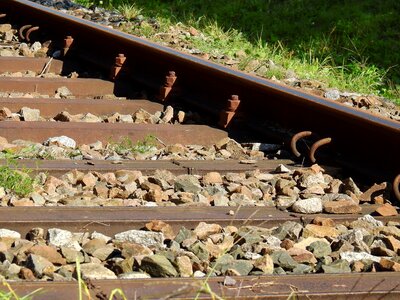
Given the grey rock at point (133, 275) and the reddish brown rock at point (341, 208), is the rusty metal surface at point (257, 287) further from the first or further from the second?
the reddish brown rock at point (341, 208)

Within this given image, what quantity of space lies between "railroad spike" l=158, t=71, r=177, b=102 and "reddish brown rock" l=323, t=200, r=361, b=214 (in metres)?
2.34

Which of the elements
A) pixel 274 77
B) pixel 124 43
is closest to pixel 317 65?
pixel 274 77

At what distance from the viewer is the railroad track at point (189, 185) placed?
8.68 ft

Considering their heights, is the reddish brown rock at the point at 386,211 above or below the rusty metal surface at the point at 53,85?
above

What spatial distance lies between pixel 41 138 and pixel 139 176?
874mm

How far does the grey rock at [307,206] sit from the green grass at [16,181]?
0.99 metres

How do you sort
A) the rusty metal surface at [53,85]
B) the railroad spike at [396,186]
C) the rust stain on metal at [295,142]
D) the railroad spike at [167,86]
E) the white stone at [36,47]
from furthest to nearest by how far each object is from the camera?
1. the white stone at [36,47]
2. the rusty metal surface at [53,85]
3. the railroad spike at [167,86]
4. the rust stain on metal at [295,142]
5. the railroad spike at [396,186]

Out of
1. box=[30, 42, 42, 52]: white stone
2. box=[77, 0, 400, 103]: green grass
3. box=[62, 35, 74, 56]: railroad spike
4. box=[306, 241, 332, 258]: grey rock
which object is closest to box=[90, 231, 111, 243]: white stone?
box=[306, 241, 332, 258]: grey rock

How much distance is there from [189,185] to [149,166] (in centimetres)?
36

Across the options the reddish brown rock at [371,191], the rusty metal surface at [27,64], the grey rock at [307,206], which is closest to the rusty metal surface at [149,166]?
the reddish brown rock at [371,191]

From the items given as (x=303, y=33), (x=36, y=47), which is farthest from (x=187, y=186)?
(x=303, y=33)

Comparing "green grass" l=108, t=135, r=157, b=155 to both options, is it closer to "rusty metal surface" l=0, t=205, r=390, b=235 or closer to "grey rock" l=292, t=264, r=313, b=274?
"rusty metal surface" l=0, t=205, r=390, b=235

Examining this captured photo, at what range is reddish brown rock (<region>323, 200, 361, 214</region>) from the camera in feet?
11.5

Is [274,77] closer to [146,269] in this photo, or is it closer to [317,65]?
[317,65]
